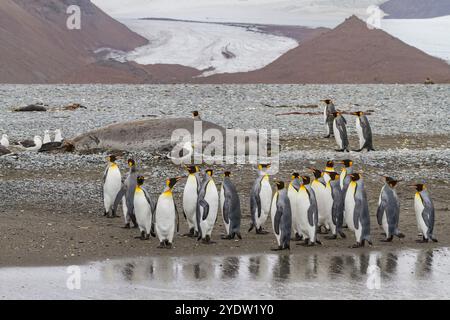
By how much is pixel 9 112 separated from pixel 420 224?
13434 mm

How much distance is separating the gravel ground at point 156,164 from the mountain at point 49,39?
24519 mm

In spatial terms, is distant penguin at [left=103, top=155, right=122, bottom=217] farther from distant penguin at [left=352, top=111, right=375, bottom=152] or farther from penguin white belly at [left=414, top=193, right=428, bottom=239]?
distant penguin at [left=352, top=111, right=375, bottom=152]

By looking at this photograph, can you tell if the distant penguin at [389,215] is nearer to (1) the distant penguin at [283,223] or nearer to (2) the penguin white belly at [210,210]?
(1) the distant penguin at [283,223]

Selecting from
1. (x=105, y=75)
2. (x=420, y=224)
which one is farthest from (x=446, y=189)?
(x=105, y=75)

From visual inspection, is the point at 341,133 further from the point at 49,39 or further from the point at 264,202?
the point at 49,39

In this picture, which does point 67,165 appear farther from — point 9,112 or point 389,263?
point 9,112

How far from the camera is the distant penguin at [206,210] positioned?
9.12 m

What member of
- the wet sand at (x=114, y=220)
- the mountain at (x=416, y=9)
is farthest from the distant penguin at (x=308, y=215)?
the mountain at (x=416, y=9)

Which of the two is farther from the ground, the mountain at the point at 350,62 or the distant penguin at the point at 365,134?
the mountain at the point at 350,62

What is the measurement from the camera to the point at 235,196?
9.49 metres

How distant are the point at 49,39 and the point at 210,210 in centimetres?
4832

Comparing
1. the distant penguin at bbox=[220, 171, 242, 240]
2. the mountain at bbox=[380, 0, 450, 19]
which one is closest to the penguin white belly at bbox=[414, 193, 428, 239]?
the distant penguin at bbox=[220, 171, 242, 240]

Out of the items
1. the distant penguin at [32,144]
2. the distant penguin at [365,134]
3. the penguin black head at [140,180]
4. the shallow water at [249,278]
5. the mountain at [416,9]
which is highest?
the mountain at [416,9]

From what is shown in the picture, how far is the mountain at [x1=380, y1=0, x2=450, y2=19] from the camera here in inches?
2650
